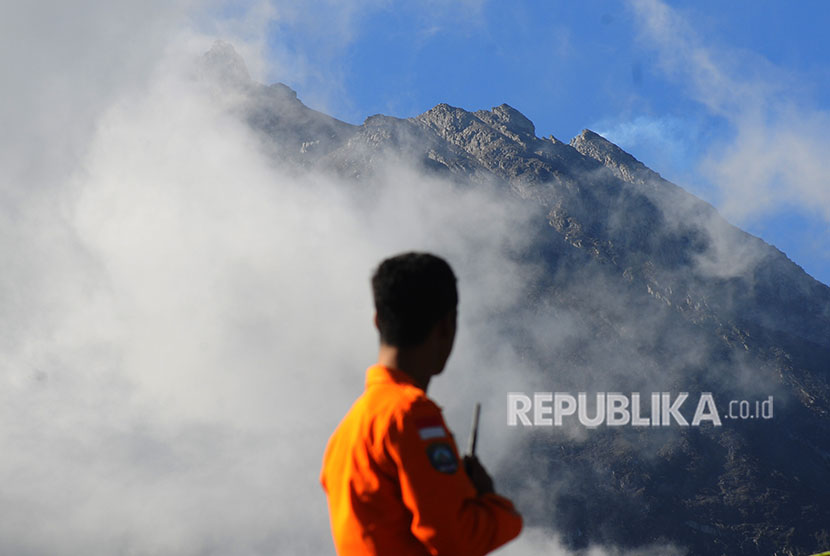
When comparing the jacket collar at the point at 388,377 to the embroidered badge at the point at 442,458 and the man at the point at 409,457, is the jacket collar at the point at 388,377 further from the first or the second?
the embroidered badge at the point at 442,458

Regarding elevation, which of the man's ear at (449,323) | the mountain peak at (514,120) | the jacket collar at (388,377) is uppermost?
the mountain peak at (514,120)

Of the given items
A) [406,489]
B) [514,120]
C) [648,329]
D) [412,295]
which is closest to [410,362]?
[412,295]

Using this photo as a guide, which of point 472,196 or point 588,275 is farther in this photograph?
point 472,196

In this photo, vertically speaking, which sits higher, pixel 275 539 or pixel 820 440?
pixel 820 440

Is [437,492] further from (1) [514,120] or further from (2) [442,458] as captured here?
(1) [514,120]

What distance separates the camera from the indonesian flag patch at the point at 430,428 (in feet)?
8.41

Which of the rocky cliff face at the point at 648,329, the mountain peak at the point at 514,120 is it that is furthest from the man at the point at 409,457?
the mountain peak at the point at 514,120

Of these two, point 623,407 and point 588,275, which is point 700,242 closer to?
point 588,275

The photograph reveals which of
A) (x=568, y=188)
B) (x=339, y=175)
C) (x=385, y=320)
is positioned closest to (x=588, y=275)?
(x=568, y=188)

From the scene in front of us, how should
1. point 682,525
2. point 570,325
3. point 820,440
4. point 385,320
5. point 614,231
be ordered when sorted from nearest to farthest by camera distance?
point 385,320 < point 682,525 < point 820,440 < point 570,325 < point 614,231

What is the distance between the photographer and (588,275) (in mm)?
162250

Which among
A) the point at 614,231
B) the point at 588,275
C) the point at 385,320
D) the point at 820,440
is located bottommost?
the point at 385,320

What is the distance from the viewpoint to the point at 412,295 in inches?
112

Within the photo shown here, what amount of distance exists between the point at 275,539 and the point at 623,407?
7456 cm
